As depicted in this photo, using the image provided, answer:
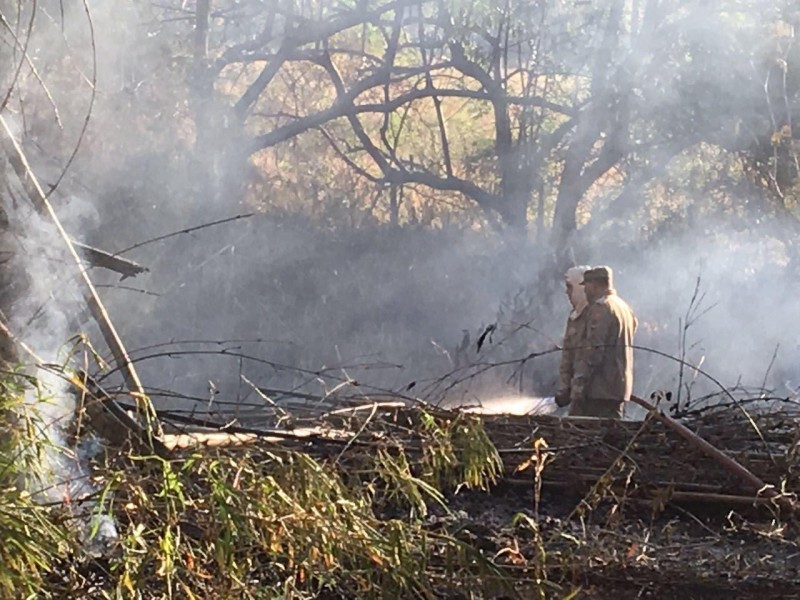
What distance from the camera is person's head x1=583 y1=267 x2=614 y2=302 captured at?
6227mm

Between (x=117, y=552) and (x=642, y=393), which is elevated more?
(x=117, y=552)

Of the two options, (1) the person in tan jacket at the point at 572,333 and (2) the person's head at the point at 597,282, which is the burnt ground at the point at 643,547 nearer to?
(1) the person in tan jacket at the point at 572,333

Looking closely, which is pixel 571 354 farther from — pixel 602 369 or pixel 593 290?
pixel 593 290

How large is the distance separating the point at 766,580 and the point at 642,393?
11801mm

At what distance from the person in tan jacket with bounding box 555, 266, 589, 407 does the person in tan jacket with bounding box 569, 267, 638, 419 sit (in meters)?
0.07

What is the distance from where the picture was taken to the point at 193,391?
42.5 ft

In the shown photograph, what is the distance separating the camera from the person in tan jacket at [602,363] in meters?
6.04

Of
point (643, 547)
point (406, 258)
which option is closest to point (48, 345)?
point (643, 547)

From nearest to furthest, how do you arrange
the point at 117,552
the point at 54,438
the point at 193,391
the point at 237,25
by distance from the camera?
the point at 117,552 → the point at 54,438 → the point at 193,391 → the point at 237,25

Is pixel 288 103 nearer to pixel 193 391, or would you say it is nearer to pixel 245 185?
pixel 245 185

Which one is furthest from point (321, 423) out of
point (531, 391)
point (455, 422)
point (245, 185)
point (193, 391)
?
Result: point (245, 185)

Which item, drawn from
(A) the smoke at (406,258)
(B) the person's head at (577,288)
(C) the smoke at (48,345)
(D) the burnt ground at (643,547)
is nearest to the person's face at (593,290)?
(B) the person's head at (577,288)

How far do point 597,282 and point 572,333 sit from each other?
0.37 metres

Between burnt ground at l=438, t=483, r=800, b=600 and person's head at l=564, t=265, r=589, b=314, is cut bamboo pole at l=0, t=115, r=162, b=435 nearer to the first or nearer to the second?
burnt ground at l=438, t=483, r=800, b=600
